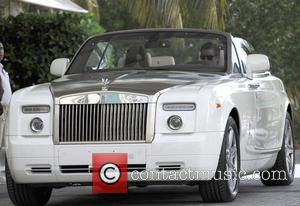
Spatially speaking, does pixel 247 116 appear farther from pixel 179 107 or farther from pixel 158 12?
pixel 158 12

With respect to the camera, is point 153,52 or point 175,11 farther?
point 175,11

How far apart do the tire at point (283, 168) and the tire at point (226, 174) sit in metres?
1.92

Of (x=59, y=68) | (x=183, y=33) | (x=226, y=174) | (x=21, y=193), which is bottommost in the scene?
(x=21, y=193)

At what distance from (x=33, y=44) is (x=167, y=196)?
23.5 ft

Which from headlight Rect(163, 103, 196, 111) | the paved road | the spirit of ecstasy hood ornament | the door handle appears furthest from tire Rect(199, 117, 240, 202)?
the spirit of ecstasy hood ornament

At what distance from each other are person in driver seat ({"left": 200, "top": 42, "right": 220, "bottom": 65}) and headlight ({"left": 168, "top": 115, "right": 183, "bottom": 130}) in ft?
5.60

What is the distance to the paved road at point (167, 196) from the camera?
9648 millimetres

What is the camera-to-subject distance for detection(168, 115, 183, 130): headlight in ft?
28.7

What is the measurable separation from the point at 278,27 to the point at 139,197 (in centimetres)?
2255

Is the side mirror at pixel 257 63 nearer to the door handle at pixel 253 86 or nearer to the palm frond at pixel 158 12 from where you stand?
the door handle at pixel 253 86

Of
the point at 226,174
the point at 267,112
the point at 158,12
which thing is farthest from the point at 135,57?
the point at 158,12

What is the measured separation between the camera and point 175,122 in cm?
876

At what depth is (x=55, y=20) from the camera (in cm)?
1695

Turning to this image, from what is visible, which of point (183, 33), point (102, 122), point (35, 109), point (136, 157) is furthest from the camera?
point (183, 33)
